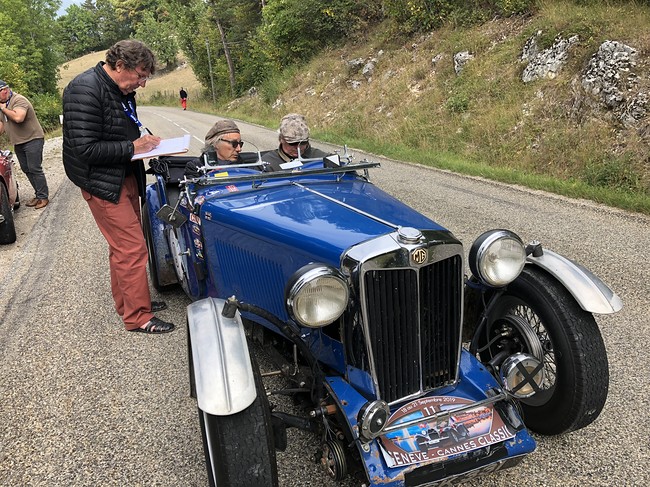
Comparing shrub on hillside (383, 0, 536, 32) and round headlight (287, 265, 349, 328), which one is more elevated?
shrub on hillside (383, 0, 536, 32)

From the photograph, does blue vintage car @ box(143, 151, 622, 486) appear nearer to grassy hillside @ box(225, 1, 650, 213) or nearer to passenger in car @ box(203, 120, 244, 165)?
passenger in car @ box(203, 120, 244, 165)

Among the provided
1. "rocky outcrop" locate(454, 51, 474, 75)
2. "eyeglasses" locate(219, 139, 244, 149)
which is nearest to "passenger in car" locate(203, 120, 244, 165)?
"eyeglasses" locate(219, 139, 244, 149)

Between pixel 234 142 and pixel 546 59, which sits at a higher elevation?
pixel 234 142

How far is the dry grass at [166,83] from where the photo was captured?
1819 inches

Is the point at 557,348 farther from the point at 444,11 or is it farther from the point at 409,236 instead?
the point at 444,11

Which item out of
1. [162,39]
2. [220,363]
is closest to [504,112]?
[220,363]

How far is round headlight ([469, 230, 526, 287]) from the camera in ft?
7.67

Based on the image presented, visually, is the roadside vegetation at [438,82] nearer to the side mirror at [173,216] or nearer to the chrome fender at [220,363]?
the side mirror at [173,216]

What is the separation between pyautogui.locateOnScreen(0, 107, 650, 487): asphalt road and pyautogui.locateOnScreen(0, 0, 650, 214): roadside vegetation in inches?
96.7

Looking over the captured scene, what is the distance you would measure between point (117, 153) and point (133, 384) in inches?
60.4

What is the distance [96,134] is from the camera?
3.33 m

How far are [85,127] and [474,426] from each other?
2932 millimetres

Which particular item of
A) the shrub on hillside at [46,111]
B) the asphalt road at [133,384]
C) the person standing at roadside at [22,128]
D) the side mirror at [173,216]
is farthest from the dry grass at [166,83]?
the side mirror at [173,216]

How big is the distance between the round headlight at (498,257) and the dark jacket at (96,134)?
242 cm
